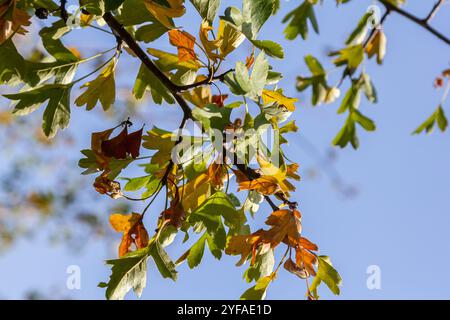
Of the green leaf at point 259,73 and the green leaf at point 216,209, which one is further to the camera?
the green leaf at point 216,209

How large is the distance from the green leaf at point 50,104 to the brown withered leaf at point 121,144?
90 millimetres

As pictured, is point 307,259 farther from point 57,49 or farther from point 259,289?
point 57,49

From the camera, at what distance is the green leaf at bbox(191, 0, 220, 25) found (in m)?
0.91

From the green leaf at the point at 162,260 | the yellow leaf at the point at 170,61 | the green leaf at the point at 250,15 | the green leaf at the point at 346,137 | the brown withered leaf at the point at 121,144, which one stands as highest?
the green leaf at the point at 250,15

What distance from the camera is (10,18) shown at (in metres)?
0.88

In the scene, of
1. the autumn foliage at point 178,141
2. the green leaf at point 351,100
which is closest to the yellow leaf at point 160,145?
the autumn foliage at point 178,141

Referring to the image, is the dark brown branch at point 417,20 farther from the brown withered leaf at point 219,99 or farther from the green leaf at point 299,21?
the brown withered leaf at point 219,99

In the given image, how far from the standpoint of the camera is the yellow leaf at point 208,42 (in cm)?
92

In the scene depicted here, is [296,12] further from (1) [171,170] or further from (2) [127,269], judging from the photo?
(2) [127,269]

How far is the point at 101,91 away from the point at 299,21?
25.3 inches

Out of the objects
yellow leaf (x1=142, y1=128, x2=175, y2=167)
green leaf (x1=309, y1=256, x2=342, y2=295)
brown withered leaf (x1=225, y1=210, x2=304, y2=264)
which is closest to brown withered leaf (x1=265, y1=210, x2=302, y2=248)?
brown withered leaf (x1=225, y1=210, x2=304, y2=264)

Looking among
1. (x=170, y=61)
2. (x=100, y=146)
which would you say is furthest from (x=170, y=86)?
(x=100, y=146)

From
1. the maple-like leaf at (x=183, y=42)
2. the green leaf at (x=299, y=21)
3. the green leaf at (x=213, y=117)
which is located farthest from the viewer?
the green leaf at (x=299, y=21)
